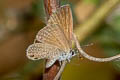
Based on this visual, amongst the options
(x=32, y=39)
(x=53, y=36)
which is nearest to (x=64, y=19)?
(x=53, y=36)

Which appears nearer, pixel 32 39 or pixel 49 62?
pixel 49 62

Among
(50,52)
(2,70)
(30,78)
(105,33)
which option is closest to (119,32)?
(105,33)

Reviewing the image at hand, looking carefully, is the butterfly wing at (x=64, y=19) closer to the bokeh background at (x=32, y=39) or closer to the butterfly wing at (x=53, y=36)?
the butterfly wing at (x=53, y=36)

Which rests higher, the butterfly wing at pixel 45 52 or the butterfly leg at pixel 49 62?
the butterfly wing at pixel 45 52

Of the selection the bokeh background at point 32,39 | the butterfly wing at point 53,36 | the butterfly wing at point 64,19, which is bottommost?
the bokeh background at point 32,39

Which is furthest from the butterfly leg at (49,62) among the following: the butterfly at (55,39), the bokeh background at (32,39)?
the bokeh background at (32,39)

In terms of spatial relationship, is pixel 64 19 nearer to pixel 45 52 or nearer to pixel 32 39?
pixel 45 52

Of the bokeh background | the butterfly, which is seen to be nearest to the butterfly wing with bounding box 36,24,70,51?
the butterfly
